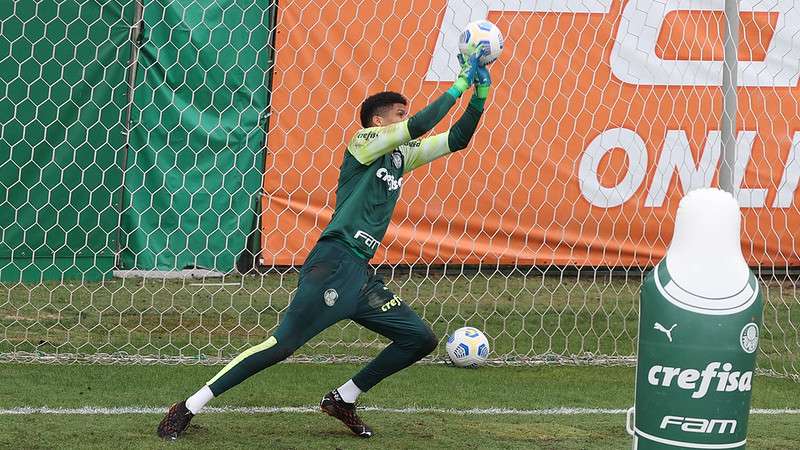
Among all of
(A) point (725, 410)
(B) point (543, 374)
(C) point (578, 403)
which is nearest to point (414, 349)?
(C) point (578, 403)

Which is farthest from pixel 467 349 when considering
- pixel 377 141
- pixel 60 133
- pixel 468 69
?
pixel 60 133

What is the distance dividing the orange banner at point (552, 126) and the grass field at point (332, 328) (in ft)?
1.04

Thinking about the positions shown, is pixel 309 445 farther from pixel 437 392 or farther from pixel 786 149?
pixel 786 149

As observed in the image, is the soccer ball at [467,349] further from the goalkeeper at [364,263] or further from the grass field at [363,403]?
the goalkeeper at [364,263]

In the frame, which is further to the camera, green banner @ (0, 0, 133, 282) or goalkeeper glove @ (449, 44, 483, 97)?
green banner @ (0, 0, 133, 282)

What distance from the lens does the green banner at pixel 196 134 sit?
8.68 m

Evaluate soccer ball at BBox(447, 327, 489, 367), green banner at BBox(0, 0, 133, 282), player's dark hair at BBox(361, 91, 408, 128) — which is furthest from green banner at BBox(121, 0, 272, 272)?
player's dark hair at BBox(361, 91, 408, 128)

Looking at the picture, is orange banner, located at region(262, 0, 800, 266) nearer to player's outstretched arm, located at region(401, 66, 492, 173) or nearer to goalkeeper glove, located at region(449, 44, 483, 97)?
player's outstretched arm, located at region(401, 66, 492, 173)

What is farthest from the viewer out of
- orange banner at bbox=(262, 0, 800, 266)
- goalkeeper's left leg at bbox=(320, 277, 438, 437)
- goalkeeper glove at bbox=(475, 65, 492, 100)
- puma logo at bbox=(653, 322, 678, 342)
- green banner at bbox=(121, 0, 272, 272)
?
orange banner at bbox=(262, 0, 800, 266)

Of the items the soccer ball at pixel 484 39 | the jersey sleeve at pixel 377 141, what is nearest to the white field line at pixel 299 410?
the jersey sleeve at pixel 377 141

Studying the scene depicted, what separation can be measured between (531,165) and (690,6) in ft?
5.55

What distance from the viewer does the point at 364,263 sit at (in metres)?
5.22

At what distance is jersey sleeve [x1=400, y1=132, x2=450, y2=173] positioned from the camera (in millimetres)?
5418

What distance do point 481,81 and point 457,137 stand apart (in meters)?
0.36
